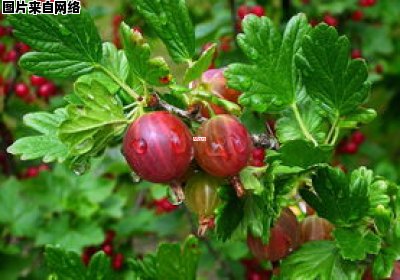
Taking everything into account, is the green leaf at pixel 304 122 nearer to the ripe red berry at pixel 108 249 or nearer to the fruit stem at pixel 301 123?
the fruit stem at pixel 301 123

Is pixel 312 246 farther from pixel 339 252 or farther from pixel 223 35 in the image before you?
pixel 223 35

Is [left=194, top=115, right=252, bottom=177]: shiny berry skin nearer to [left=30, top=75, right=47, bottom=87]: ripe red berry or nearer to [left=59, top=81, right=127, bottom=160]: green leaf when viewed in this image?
[left=59, top=81, right=127, bottom=160]: green leaf

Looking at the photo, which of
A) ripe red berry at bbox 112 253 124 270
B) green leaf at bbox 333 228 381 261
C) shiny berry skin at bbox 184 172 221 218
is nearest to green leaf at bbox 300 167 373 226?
green leaf at bbox 333 228 381 261

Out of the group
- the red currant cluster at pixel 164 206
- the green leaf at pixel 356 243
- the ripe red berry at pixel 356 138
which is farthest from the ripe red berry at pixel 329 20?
the green leaf at pixel 356 243

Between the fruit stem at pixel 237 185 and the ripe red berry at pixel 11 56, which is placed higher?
the fruit stem at pixel 237 185

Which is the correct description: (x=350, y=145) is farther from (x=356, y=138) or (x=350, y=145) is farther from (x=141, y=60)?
(x=141, y=60)

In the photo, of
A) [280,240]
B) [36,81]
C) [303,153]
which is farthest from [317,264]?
[36,81]

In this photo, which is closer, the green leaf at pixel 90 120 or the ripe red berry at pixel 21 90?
the green leaf at pixel 90 120
